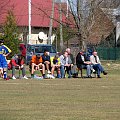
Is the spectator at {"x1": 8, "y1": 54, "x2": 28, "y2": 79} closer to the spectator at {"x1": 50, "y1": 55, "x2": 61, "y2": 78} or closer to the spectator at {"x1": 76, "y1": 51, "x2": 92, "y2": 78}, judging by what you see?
the spectator at {"x1": 50, "y1": 55, "x2": 61, "y2": 78}

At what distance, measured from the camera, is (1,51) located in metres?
21.4

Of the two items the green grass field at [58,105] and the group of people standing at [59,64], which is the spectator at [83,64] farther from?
the green grass field at [58,105]

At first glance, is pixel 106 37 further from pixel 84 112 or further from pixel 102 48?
pixel 84 112

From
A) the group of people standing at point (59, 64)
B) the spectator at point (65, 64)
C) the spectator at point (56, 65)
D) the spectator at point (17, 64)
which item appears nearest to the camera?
the spectator at point (17, 64)

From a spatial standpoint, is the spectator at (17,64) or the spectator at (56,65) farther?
the spectator at (56,65)

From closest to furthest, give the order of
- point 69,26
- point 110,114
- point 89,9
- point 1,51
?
point 110,114, point 1,51, point 89,9, point 69,26

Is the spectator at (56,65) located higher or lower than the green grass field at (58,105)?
higher

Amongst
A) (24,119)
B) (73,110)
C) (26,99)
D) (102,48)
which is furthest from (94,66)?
(102,48)

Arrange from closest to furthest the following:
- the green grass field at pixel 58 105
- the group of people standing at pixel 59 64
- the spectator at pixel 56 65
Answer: the green grass field at pixel 58 105 < the group of people standing at pixel 59 64 < the spectator at pixel 56 65

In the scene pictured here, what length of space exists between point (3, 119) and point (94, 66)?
1457 cm

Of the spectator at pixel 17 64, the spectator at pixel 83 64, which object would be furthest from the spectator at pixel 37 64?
the spectator at pixel 83 64

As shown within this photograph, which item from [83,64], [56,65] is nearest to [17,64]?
[56,65]

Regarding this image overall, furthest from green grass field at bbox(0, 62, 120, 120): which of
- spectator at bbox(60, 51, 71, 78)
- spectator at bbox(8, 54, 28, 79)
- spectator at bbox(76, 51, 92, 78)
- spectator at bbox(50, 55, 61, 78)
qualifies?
spectator at bbox(76, 51, 92, 78)

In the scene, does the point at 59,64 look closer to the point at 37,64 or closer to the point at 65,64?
the point at 65,64
